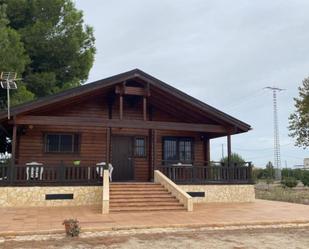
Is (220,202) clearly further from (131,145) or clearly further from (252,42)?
(252,42)

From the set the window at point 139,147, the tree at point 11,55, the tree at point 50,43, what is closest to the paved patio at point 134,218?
the window at point 139,147

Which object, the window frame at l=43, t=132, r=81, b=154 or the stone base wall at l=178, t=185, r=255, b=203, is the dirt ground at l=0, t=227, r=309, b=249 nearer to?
the stone base wall at l=178, t=185, r=255, b=203

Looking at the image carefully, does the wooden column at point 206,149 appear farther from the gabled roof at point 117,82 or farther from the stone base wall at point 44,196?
the stone base wall at point 44,196

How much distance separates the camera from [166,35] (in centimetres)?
2270

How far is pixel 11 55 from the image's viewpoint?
17.5m

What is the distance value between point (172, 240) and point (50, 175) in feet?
23.9

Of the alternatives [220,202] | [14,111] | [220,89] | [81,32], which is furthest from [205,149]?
[220,89]

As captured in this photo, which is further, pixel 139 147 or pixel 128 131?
pixel 139 147

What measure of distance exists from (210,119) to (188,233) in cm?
893

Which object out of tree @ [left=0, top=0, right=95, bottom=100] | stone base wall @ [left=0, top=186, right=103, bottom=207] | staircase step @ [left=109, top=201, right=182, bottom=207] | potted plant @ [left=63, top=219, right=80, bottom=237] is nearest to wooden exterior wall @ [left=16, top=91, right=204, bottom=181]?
stone base wall @ [left=0, top=186, right=103, bottom=207]

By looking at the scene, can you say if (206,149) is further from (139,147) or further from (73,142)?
(73,142)

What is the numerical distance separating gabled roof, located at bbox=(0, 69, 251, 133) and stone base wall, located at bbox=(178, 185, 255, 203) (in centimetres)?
258

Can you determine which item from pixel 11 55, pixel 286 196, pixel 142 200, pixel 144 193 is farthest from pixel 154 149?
pixel 286 196

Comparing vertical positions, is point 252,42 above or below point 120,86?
above
